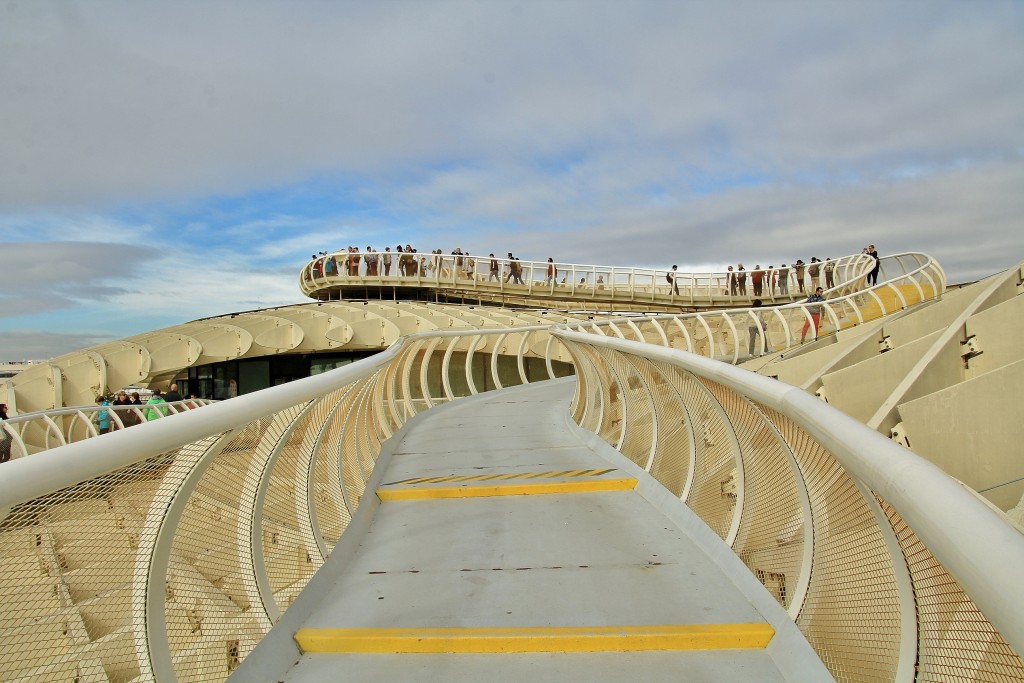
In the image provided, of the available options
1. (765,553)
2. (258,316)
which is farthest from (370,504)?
(258,316)

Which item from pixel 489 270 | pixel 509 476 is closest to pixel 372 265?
pixel 489 270

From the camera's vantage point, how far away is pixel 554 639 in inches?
90.0

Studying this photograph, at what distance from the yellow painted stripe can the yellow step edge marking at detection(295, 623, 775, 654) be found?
1.75 metres

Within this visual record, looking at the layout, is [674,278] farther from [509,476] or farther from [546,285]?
[509,476]

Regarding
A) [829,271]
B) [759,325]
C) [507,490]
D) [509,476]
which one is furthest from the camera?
[829,271]

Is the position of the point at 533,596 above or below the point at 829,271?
below

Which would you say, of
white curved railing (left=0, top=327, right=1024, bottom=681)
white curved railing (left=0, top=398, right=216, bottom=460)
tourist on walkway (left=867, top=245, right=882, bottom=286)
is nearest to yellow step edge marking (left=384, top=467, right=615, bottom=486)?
white curved railing (left=0, top=327, right=1024, bottom=681)

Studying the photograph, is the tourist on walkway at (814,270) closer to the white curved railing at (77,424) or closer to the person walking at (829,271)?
the person walking at (829,271)

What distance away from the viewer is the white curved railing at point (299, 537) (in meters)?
1.20

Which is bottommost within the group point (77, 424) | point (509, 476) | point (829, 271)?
point (77, 424)

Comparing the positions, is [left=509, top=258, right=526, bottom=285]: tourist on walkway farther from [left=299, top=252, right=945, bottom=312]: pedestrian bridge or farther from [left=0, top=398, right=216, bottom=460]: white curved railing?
[left=0, top=398, right=216, bottom=460]: white curved railing

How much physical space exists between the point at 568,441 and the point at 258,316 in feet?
59.6

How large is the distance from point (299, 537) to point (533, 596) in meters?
1.13

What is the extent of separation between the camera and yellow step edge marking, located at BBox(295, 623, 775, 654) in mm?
2275
